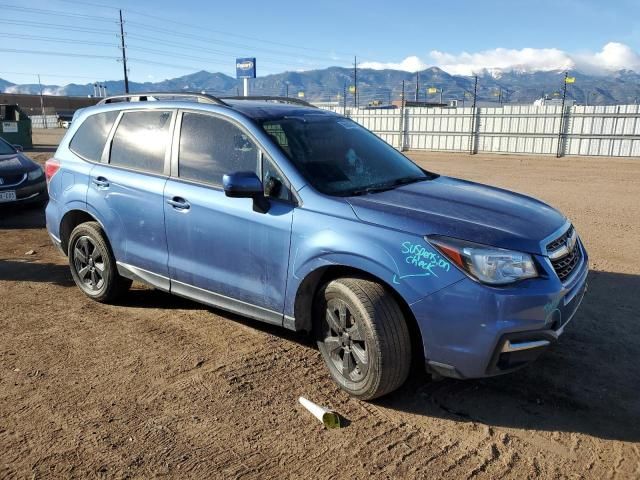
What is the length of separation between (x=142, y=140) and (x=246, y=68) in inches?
2239

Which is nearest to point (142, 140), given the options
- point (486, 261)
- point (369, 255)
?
point (369, 255)

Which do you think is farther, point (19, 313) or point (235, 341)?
point (19, 313)

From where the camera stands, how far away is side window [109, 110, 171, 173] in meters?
4.41

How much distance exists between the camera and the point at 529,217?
3.48 metres

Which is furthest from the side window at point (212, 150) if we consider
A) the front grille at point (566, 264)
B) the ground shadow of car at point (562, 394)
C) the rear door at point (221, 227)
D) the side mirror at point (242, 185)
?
the front grille at point (566, 264)

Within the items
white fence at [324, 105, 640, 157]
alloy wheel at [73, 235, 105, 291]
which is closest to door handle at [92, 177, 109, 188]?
alloy wheel at [73, 235, 105, 291]

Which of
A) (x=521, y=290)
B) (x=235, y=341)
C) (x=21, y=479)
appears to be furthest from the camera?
(x=235, y=341)

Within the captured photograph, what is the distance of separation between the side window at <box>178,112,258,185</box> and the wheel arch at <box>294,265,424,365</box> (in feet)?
2.92

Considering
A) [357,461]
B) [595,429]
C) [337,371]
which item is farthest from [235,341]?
[595,429]

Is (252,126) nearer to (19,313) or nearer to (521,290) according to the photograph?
(521,290)

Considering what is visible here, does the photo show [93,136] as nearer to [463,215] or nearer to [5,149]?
[463,215]

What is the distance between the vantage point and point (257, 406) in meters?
3.33

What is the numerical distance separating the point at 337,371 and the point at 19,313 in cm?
310

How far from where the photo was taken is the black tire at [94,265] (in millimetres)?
4832
